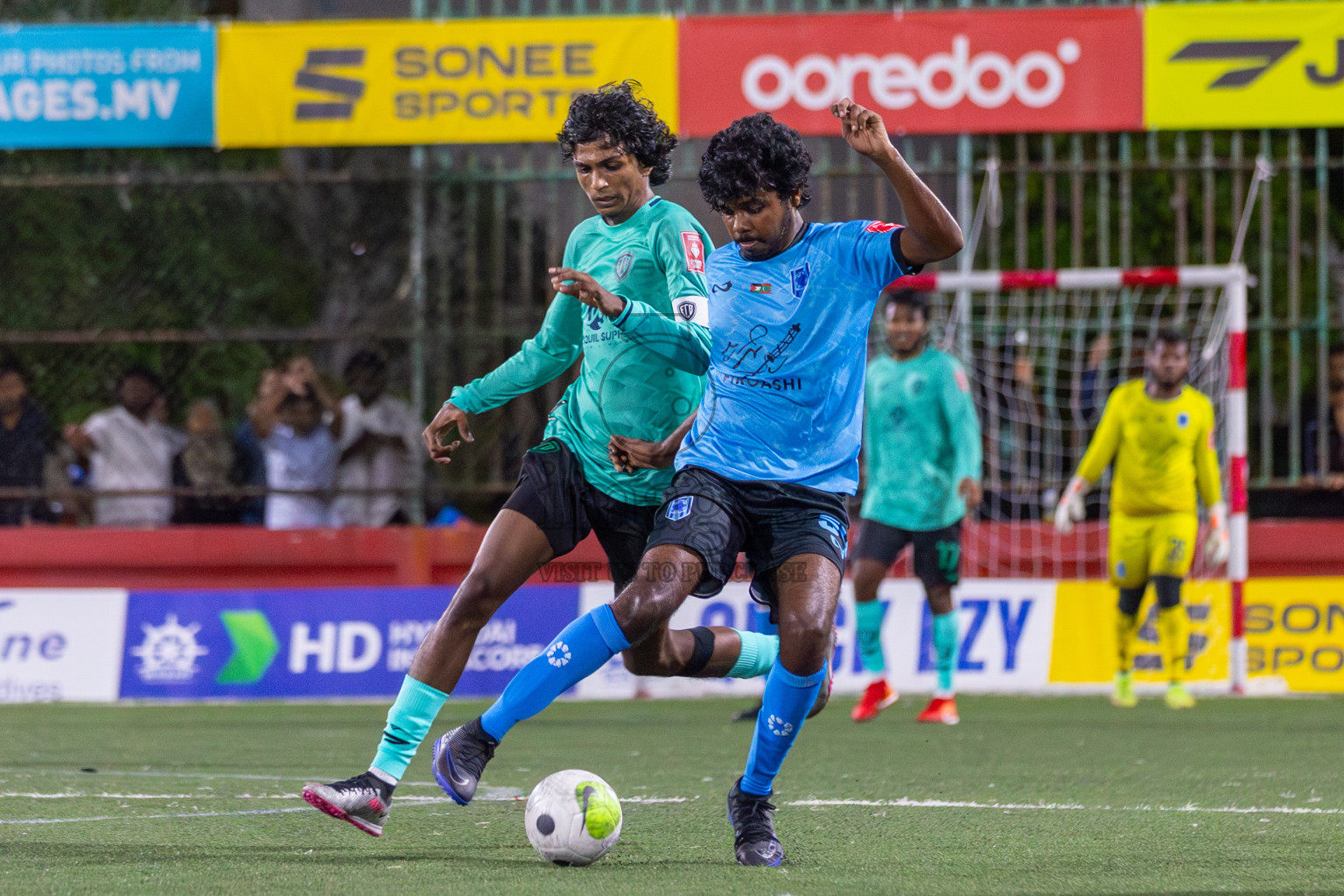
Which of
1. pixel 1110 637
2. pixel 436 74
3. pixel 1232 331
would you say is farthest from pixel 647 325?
pixel 436 74

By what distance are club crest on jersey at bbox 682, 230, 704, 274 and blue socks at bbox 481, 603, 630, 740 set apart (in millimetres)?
1007

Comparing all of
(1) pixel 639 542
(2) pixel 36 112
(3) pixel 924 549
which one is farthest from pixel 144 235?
(1) pixel 639 542

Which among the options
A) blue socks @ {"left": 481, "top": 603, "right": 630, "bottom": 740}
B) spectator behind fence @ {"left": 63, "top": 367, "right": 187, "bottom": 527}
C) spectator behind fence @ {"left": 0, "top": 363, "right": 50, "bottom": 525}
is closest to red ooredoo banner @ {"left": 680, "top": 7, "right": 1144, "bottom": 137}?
spectator behind fence @ {"left": 63, "top": 367, "right": 187, "bottom": 527}

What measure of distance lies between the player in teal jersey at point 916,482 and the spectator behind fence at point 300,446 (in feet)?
14.4

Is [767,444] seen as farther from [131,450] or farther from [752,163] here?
[131,450]

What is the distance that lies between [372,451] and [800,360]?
7.92 metres

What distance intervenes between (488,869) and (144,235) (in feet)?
30.3

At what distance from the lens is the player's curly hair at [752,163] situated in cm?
447

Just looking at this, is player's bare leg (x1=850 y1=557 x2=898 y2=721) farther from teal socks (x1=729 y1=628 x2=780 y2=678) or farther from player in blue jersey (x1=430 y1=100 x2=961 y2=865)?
player in blue jersey (x1=430 y1=100 x2=961 y2=865)

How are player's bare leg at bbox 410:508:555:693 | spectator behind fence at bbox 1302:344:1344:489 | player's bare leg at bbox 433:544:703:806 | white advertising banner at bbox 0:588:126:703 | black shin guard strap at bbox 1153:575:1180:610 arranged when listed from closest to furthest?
player's bare leg at bbox 433:544:703:806
player's bare leg at bbox 410:508:555:693
black shin guard strap at bbox 1153:575:1180:610
white advertising banner at bbox 0:588:126:703
spectator behind fence at bbox 1302:344:1344:489

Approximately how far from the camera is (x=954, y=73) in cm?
1207

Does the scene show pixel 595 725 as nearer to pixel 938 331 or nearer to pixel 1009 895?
pixel 938 331

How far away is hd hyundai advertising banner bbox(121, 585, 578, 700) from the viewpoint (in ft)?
35.8

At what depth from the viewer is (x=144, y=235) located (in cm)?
1235
